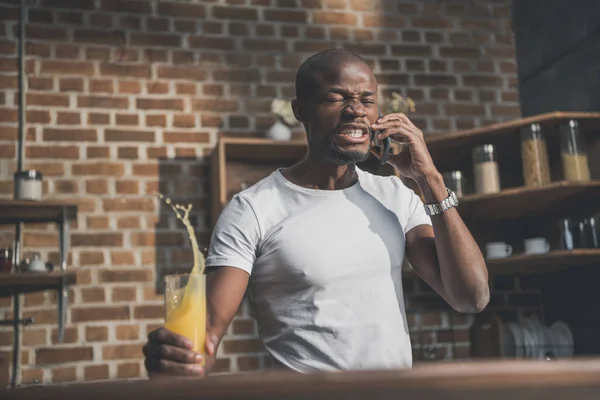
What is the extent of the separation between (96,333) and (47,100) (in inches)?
40.6

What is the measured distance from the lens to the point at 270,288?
→ 4.54 feet

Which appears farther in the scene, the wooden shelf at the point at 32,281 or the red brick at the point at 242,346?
the red brick at the point at 242,346

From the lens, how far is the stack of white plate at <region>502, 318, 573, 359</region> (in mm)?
3000

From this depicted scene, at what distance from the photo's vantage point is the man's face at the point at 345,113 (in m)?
1.52

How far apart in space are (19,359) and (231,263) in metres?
1.92

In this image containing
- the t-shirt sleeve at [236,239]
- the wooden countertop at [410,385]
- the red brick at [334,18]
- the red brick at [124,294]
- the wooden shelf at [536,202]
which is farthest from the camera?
the red brick at [334,18]

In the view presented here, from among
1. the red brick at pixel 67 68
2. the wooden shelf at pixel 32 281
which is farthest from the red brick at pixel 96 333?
the red brick at pixel 67 68

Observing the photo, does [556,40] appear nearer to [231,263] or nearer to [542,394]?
[231,263]

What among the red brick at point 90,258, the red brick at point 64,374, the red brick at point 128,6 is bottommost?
the red brick at point 64,374

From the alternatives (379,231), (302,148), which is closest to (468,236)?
(379,231)

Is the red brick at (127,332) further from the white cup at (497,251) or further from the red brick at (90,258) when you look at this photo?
the white cup at (497,251)

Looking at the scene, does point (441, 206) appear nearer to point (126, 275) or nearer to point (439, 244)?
point (439, 244)

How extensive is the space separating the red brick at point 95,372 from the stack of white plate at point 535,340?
170 centimetres

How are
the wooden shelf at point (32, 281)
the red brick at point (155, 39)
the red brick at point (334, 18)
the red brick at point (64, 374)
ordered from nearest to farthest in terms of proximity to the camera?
1. the wooden shelf at point (32, 281)
2. the red brick at point (64, 374)
3. the red brick at point (155, 39)
4. the red brick at point (334, 18)
